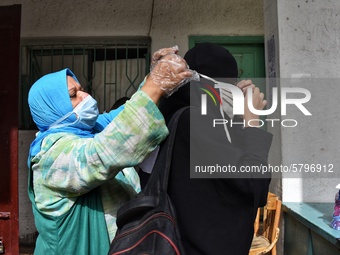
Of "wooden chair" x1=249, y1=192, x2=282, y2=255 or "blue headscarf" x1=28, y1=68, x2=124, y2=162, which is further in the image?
"wooden chair" x1=249, y1=192, x2=282, y2=255

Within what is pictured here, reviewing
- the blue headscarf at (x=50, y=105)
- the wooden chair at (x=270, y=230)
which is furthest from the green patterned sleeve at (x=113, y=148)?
the wooden chair at (x=270, y=230)

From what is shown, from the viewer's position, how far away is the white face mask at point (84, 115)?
133cm

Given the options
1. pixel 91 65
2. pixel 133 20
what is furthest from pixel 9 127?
pixel 133 20

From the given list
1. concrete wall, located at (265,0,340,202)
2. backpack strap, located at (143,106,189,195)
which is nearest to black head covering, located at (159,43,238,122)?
backpack strap, located at (143,106,189,195)

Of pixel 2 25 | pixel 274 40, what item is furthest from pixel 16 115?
pixel 274 40

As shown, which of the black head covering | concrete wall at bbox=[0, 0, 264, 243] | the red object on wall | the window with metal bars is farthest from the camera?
the window with metal bars

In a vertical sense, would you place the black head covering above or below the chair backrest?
above

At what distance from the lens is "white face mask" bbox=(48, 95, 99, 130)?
4.35 ft

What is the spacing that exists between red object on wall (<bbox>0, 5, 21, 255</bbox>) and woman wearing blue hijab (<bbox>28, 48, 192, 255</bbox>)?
6.54 feet

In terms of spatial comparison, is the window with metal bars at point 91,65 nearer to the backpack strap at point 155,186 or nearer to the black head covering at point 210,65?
the black head covering at point 210,65

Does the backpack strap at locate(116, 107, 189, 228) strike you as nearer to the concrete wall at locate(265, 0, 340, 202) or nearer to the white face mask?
the white face mask

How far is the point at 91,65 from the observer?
13.1 ft

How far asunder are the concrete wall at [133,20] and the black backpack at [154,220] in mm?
2857

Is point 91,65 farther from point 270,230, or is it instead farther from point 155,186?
point 155,186
